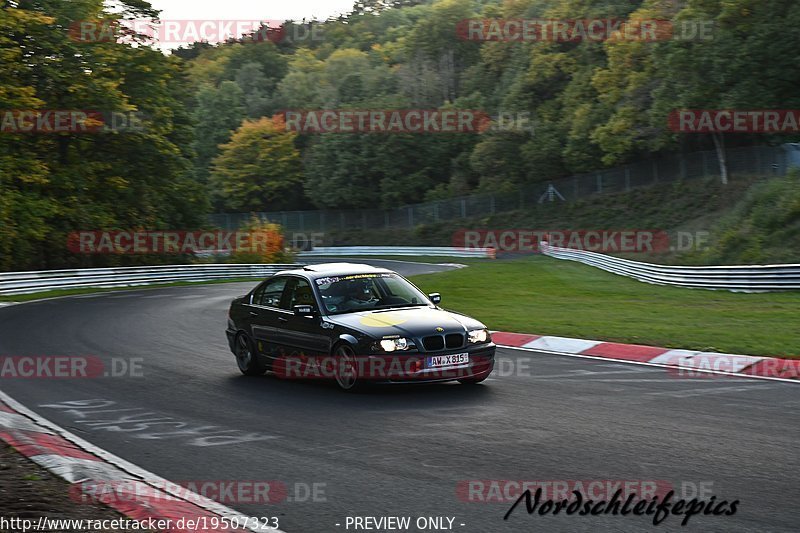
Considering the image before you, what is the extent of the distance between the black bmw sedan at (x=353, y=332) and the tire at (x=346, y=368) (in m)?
0.01

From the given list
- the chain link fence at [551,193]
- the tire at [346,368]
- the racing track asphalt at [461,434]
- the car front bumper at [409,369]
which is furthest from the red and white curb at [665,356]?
the chain link fence at [551,193]

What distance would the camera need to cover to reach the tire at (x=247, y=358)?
43.9 ft

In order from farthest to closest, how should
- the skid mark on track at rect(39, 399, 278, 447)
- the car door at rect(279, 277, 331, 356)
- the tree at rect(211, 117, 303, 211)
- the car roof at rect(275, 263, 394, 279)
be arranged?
1. the tree at rect(211, 117, 303, 211)
2. the car roof at rect(275, 263, 394, 279)
3. the car door at rect(279, 277, 331, 356)
4. the skid mark on track at rect(39, 399, 278, 447)

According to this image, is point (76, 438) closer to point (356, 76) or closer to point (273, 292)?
point (273, 292)

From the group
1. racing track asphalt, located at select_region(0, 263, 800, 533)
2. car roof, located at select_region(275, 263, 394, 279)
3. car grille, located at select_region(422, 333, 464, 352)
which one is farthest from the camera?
car roof, located at select_region(275, 263, 394, 279)

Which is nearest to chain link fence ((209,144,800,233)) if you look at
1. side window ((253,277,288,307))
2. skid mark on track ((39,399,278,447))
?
side window ((253,277,288,307))

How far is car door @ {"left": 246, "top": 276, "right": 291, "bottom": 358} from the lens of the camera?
42.6 feet

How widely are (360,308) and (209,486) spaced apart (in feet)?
16.9

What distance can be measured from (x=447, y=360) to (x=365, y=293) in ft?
5.85

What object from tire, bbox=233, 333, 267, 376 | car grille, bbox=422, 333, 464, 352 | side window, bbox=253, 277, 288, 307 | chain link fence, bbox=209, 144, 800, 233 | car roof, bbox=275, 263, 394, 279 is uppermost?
chain link fence, bbox=209, 144, 800, 233

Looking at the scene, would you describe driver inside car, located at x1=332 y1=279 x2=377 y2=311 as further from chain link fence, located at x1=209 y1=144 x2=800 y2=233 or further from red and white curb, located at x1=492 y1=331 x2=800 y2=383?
chain link fence, located at x1=209 y1=144 x2=800 y2=233

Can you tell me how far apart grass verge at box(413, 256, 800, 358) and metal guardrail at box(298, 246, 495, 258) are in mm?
24632

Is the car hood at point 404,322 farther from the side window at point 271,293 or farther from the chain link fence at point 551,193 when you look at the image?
the chain link fence at point 551,193

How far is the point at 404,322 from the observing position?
37.5ft
